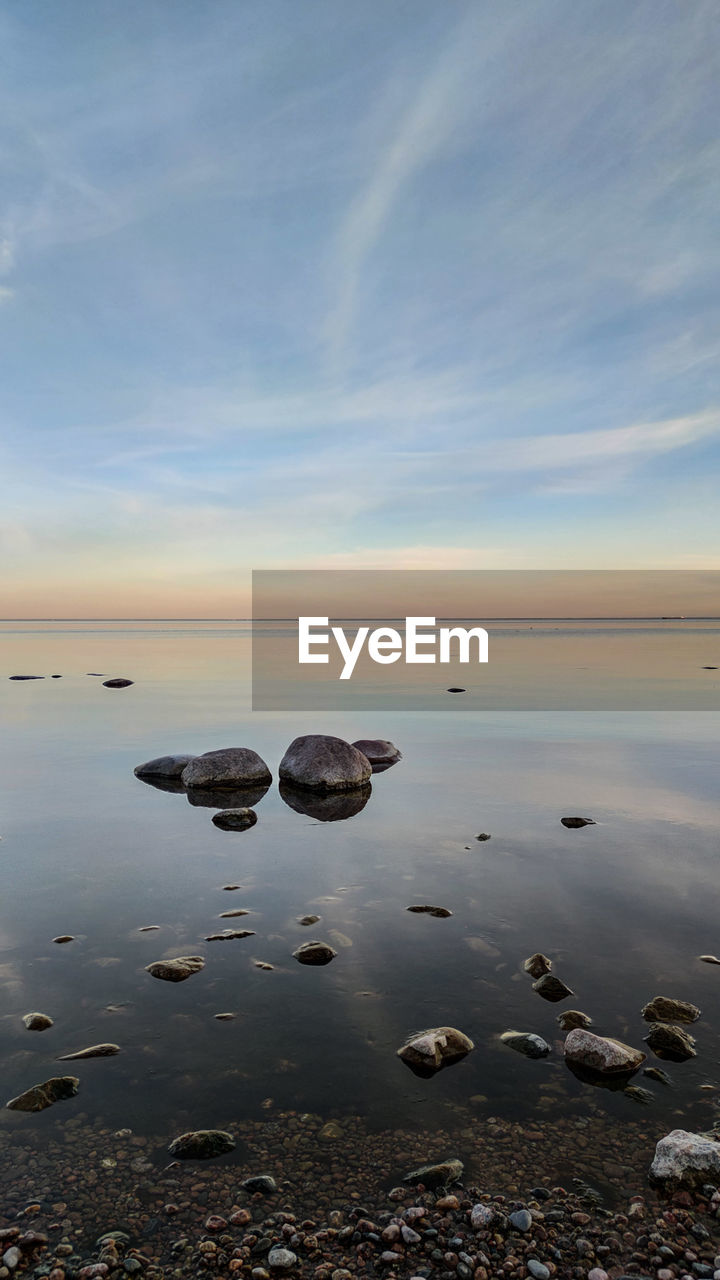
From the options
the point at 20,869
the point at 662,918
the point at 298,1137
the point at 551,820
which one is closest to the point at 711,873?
the point at 662,918

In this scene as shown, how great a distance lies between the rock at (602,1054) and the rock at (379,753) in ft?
37.6

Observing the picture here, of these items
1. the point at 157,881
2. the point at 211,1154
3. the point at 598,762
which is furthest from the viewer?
the point at 598,762

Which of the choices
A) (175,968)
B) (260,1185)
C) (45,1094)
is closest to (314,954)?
(175,968)

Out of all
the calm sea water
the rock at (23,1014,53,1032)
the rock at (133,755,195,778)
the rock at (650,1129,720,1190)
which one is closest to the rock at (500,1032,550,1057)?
the calm sea water

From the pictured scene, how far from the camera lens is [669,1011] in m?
5.98

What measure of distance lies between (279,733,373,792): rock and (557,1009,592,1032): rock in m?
8.77

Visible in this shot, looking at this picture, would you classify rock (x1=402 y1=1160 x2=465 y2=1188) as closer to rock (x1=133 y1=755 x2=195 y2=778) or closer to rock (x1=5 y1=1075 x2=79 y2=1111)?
rock (x1=5 y1=1075 x2=79 y2=1111)

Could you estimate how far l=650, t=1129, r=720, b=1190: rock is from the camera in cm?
420

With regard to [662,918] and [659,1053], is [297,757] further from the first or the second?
[659,1053]

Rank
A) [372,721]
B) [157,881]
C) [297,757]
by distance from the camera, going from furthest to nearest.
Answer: [372,721], [297,757], [157,881]

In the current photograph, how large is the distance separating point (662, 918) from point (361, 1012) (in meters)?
3.80

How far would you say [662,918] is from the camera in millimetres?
7902

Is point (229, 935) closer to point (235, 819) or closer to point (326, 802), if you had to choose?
point (235, 819)

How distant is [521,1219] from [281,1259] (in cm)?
133
